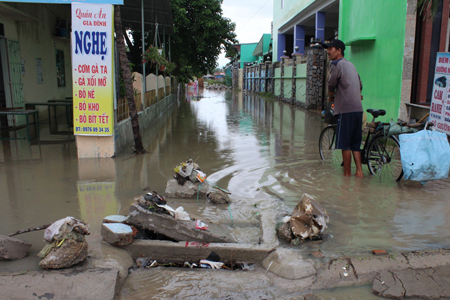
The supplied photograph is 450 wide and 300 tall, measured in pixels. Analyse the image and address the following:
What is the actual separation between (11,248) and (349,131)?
185 inches

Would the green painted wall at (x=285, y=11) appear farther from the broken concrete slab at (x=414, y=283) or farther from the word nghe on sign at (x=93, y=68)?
the broken concrete slab at (x=414, y=283)

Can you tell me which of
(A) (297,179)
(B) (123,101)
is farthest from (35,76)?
(A) (297,179)

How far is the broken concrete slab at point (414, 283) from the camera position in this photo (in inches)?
117

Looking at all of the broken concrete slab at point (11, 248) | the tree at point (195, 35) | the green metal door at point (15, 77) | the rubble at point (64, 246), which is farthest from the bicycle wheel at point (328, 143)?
the tree at point (195, 35)

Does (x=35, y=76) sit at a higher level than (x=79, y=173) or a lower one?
higher

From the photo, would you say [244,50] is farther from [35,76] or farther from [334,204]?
[334,204]

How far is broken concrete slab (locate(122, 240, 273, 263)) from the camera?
3584 mm

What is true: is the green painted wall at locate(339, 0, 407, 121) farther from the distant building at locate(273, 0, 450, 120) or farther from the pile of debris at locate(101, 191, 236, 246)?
the pile of debris at locate(101, 191, 236, 246)

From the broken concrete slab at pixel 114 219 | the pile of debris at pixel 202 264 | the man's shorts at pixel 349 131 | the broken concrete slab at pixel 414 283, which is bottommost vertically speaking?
the pile of debris at pixel 202 264

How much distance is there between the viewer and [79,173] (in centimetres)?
622

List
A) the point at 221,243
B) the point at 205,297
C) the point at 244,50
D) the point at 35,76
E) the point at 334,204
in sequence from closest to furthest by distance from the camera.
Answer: the point at 205,297 → the point at 221,243 → the point at 334,204 → the point at 35,76 → the point at 244,50

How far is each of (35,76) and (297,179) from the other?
9700mm

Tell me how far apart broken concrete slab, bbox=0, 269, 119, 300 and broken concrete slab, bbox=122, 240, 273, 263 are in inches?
23.2

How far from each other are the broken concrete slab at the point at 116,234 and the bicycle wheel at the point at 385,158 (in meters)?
3.97
